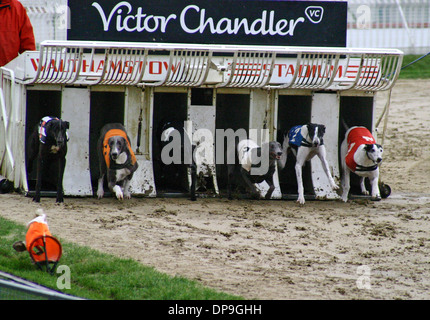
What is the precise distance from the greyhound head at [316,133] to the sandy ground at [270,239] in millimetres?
754

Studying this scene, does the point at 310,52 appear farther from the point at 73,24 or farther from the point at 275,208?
the point at 73,24

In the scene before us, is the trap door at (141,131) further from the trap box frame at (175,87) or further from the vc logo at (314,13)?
the vc logo at (314,13)

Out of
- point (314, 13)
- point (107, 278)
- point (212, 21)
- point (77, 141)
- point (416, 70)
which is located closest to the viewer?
point (107, 278)

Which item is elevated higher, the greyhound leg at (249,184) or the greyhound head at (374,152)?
the greyhound head at (374,152)

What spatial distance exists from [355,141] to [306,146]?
61cm

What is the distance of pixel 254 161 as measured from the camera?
9266 mm

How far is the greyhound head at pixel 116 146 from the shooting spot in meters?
8.80

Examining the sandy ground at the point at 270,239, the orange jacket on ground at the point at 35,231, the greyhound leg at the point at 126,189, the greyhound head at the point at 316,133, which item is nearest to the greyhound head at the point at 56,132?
the sandy ground at the point at 270,239

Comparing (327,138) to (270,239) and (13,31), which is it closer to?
(270,239)

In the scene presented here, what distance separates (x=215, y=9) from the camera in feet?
32.1

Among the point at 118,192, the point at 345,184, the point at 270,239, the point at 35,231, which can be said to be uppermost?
the point at 345,184

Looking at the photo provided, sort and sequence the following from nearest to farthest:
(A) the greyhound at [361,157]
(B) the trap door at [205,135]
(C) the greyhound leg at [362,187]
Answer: (A) the greyhound at [361,157] → (B) the trap door at [205,135] → (C) the greyhound leg at [362,187]

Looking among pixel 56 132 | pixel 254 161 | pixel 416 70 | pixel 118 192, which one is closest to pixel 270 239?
pixel 254 161
